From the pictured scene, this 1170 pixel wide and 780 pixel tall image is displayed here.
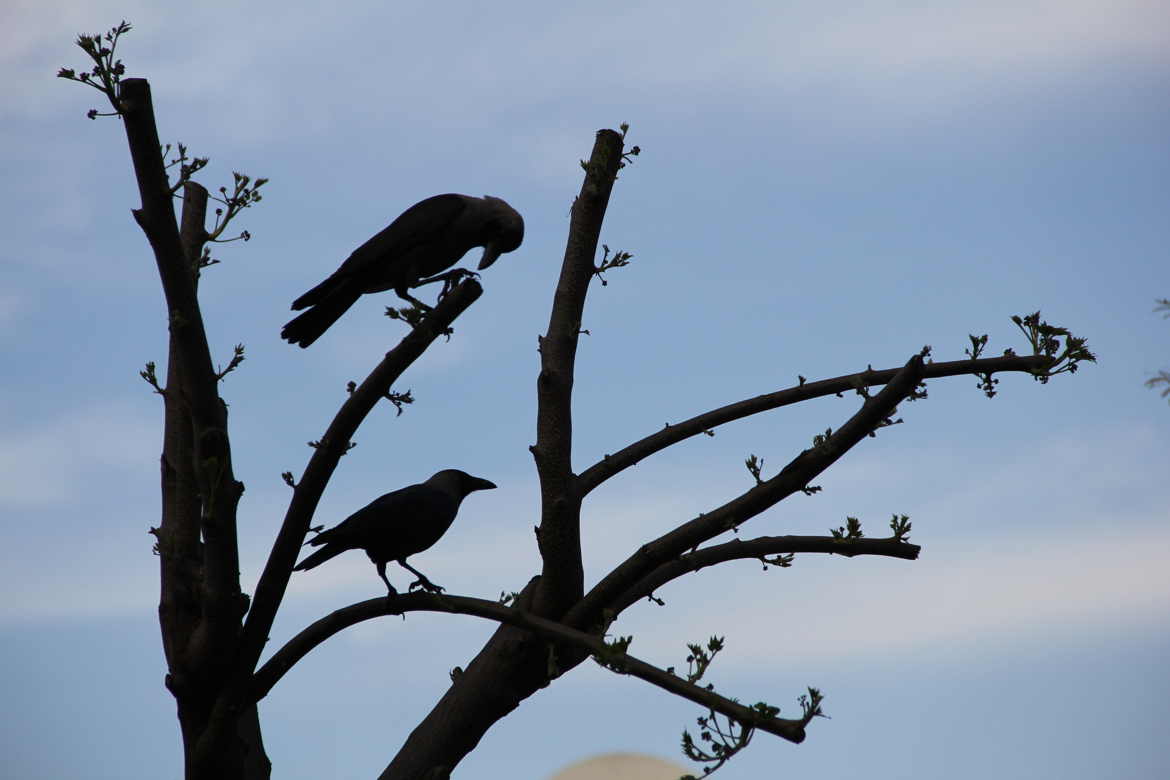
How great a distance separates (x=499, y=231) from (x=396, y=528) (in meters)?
2.00

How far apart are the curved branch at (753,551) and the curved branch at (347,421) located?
153cm

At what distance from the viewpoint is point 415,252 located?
6.27 meters

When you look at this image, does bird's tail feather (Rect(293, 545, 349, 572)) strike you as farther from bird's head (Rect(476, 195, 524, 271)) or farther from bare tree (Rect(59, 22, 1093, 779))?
bird's head (Rect(476, 195, 524, 271))

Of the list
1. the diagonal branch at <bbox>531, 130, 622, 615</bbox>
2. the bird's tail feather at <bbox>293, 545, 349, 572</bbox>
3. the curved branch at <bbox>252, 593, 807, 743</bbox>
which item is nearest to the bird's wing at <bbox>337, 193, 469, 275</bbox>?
the diagonal branch at <bbox>531, 130, 622, 615</bbox>

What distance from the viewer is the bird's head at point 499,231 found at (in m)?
6.63

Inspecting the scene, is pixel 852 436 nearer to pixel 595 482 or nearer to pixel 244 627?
pixel 595 482

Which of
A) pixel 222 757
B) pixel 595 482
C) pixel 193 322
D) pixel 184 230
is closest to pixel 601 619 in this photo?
pixel 595 482

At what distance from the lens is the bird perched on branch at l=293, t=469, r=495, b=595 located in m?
5.80

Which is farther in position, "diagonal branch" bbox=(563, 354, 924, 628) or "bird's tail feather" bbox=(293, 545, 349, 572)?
"bird's tail feather" bbox=(293, 545, 349, 572)

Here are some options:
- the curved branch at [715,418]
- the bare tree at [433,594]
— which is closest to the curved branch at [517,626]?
the bare tree at [433,594]

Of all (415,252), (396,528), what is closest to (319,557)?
(396,528)

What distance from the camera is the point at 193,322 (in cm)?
487

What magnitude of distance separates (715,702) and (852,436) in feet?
4.55

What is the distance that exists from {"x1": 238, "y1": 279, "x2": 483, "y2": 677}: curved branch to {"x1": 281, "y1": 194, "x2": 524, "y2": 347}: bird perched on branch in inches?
32.7
